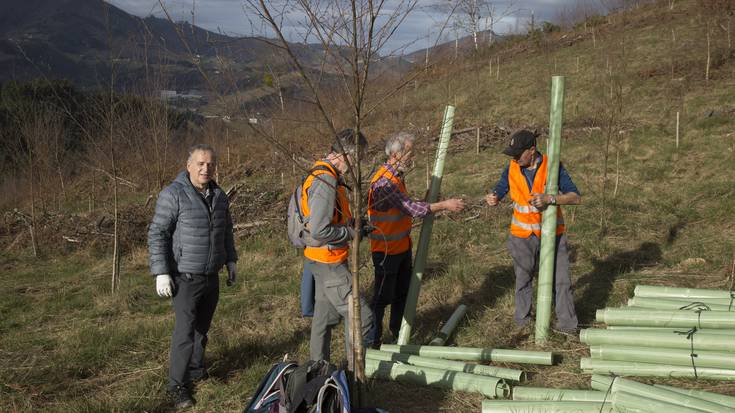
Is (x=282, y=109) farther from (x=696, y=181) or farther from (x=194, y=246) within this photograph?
(x=696, y=181)

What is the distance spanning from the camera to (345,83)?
11.5 ft

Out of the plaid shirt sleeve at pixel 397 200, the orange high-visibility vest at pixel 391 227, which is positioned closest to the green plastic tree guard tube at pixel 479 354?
the orange high-visibility vest at pixel 391 227

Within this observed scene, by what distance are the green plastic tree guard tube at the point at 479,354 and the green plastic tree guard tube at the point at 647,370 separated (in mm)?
314

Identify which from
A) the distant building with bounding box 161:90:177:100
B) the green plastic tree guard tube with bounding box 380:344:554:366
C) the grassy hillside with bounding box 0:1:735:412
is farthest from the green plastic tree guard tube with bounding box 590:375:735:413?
the distant building with bounding box 161:90:177:100

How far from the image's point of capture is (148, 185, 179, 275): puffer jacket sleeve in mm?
4254

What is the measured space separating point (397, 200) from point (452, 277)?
2.39 meters

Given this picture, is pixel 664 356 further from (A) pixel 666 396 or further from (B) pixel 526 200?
(B) pixel 526 200

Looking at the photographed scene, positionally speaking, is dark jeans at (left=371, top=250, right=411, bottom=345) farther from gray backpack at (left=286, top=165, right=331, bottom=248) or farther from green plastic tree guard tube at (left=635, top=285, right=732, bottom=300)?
green plastic tree guard tube at (left=635, top=285, right=732, bottom=300)

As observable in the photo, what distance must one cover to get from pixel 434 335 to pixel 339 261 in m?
1.69

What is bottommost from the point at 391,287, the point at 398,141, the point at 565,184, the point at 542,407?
the point at 542,407

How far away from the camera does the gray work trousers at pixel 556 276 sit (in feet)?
16.8

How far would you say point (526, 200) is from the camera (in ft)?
16.7

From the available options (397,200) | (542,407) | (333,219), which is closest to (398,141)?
(397,200)

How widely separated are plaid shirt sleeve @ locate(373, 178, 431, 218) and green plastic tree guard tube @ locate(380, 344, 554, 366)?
1.10 m
